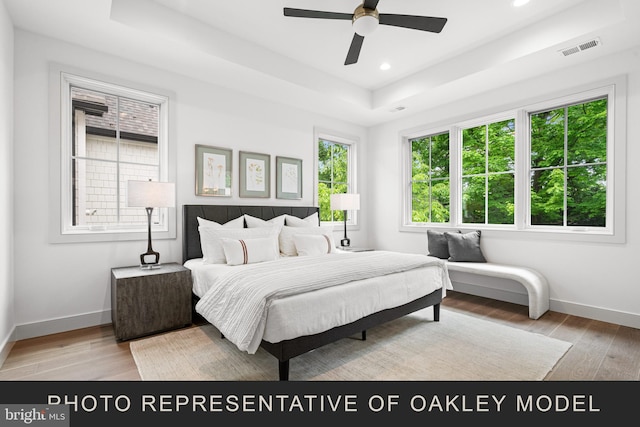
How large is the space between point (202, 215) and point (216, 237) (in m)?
0.53

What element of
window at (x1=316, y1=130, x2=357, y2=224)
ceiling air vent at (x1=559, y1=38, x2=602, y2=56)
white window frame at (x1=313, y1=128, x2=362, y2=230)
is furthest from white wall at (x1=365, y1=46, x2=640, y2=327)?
window at (x1=316, y1=130, x2=357, y2=224)

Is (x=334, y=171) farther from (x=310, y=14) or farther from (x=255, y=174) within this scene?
(x=310, y=14)

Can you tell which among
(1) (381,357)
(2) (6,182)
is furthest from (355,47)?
(2) (6,182)

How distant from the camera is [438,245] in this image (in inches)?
173

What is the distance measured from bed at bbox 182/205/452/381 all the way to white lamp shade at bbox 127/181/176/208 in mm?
491

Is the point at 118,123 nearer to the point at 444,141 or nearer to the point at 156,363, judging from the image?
the point at 156,363

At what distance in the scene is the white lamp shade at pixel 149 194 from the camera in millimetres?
2809

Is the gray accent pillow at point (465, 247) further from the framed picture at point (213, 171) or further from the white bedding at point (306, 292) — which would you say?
the framed picture at point (213, 171)

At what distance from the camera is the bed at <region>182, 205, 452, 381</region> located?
1.91m

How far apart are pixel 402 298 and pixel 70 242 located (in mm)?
3126

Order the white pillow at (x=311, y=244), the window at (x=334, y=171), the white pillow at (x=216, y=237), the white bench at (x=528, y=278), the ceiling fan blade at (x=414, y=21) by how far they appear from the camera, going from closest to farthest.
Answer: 1. the ceiling fan blade at (x=414, y=21)
2. the white pillow at (x=216, y=237)
3. the white bench at (x=528, y=278)
4. the white pillow at (x=311, y=244)
5. the window at (x=334, y=171)

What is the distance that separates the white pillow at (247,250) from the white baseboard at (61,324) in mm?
1371

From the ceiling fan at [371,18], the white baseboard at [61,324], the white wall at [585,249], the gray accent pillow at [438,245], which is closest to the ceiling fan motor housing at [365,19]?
the ceiling fan at [371,18]

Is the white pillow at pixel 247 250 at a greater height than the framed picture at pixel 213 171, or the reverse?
the framed picture at pixel 213 171
